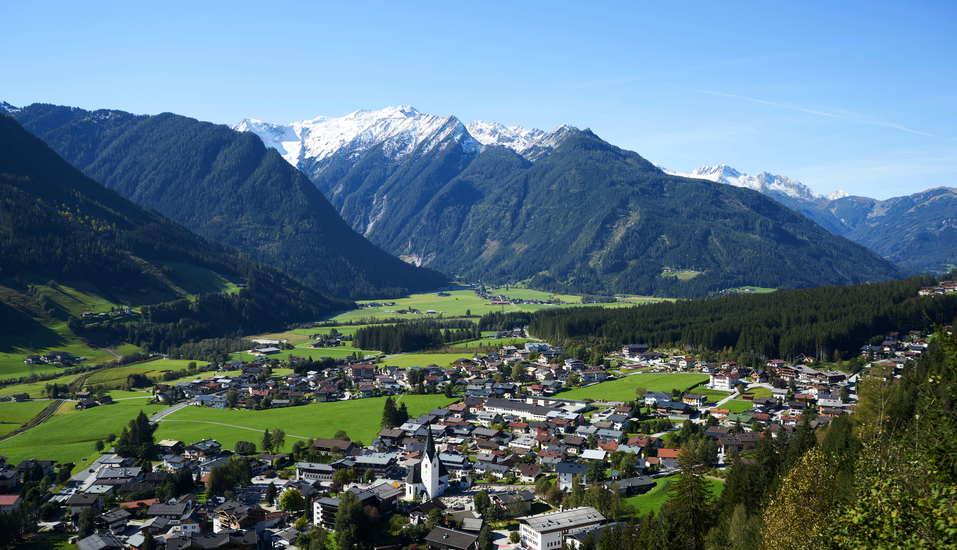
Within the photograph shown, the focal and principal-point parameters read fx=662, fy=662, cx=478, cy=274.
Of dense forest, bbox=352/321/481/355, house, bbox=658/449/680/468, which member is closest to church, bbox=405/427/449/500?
house, bbox=658/449/680/468

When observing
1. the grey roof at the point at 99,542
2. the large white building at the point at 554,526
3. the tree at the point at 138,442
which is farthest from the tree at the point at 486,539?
the tree at the point at 138,442

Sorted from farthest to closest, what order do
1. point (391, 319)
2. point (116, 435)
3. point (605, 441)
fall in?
point (391, 319)
point (116, 435)
point (605, 441)

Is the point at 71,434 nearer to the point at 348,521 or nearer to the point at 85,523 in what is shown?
the point at 85,523

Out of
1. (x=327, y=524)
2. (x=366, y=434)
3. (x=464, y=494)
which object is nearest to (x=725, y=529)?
(x=464, y=494)

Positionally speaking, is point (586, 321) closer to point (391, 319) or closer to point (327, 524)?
point (391, 319)

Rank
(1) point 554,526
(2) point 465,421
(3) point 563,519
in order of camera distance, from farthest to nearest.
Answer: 1. (2) point 465,421
2. (3) point 563,519
3. (1) point 554,526

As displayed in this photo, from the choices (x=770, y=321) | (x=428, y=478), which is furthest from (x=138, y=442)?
(x=770, y=321)

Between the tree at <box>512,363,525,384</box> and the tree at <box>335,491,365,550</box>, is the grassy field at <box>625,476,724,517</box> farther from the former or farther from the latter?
the tree at <box>512,363,525,384</box>
